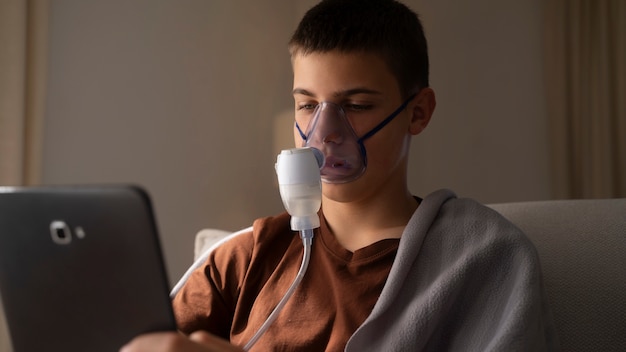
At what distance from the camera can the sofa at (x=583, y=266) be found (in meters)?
1.16

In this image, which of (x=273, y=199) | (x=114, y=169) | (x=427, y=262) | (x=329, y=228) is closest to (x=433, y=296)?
(x=427, y=262)

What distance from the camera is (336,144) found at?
117 cm

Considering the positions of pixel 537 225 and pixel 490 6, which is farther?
pixel 490 6

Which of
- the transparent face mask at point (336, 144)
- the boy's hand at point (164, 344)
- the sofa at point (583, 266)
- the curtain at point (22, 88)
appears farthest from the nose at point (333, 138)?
the curtain at point (22, 88)

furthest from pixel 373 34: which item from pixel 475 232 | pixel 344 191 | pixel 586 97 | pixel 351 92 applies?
pixel 586 97

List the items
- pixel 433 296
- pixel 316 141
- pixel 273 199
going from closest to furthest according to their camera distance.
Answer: pixel 433 296 < pixel 316 141 < pixel 273 199

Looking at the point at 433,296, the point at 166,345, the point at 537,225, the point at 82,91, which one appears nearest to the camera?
the point at 166,345

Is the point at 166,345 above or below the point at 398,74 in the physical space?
below

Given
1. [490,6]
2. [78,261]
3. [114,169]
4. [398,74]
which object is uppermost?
[490,6]

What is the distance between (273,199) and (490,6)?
3.92 feet

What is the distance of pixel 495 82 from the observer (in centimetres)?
277

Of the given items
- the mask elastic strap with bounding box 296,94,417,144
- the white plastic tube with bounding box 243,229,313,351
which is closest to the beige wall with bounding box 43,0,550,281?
the mask elastic strap with bounding box 296,94,417,144

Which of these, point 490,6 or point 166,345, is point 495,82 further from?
point 166,345

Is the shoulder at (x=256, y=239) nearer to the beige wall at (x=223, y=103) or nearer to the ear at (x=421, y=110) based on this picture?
the ear at (x=421, y=110)
